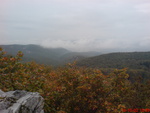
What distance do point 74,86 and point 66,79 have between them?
768 millimetres

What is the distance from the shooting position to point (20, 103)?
20.5 feet

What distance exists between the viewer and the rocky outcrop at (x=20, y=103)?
5.80 m

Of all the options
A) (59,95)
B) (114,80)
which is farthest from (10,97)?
(114,80)

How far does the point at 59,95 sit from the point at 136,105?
26839mm

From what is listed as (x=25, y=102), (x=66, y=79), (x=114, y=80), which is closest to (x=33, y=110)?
(x=25, y=102)

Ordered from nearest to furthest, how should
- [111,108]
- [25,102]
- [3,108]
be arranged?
[3,108]
[25,102]
[111,108]

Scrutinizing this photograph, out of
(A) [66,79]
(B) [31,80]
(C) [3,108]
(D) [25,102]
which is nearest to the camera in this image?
(C) [3,108]

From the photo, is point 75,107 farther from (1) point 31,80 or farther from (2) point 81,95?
(1) point 31,80

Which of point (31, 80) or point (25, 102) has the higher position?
point (31, 80)

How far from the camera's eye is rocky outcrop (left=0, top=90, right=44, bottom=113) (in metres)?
5.80

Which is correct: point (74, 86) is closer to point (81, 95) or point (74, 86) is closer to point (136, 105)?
point (81, 95)

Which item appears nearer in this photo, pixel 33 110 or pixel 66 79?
pixel 33 110

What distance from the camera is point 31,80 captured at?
8523 millimetres

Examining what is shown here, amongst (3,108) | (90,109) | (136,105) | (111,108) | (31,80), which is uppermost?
(31,80)
